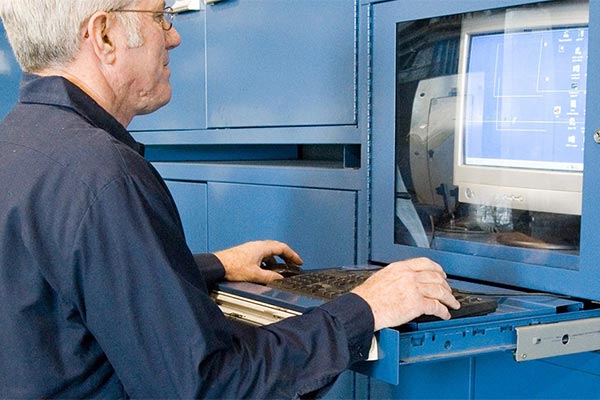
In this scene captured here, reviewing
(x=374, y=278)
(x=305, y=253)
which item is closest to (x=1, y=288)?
(x=374, y=278)

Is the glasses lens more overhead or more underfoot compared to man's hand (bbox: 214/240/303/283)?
more overhead

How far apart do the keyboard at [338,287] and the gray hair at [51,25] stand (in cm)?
51

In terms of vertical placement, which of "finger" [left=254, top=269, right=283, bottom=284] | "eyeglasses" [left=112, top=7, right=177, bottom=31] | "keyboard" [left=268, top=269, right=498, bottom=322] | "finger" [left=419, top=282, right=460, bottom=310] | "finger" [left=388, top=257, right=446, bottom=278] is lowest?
"finger" [left=254, top=269, right=283, bottom=284]

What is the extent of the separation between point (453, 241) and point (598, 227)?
339 millimetres

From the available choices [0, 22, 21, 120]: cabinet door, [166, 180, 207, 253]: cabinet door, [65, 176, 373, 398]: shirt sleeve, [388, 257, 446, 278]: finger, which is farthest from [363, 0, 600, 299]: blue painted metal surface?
[0, 22, 21, 120]: cabinet door

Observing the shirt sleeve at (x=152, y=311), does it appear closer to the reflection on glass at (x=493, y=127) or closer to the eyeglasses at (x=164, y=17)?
the eyeglasses at (x=164, y=17)

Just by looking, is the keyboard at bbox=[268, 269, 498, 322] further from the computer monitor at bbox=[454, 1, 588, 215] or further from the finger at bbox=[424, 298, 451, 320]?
the computer monitor at bbox=[454, 1, 588, 215]

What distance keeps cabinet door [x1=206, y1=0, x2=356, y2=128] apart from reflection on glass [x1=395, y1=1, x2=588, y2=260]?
0.17 meters

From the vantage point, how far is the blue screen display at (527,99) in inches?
56.6

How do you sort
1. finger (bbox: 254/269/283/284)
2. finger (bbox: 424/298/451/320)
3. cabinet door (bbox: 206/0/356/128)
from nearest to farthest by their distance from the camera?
1. finger (bbox: 424/298/451/320)
2. finger (bbox: 254/269/283/284)
3. cabinet door (bbox: 206/0/356/128)

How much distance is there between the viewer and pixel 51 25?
1351 mm

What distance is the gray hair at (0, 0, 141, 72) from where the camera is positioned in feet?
4.39

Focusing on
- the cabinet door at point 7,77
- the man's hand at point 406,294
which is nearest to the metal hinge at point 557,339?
the man's hand at point 406,294

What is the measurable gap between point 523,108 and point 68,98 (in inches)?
31.8
